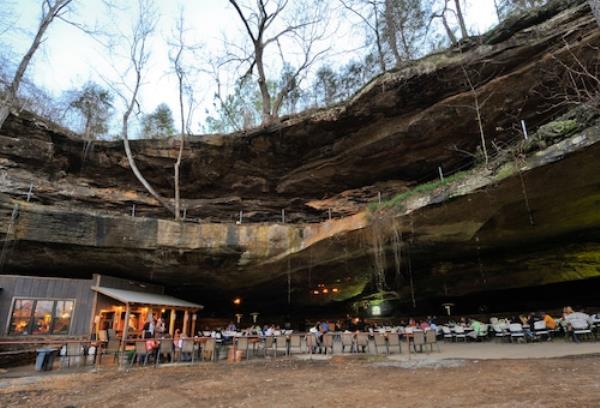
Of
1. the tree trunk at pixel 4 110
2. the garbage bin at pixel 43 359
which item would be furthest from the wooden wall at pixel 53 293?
the tree trunk at pixel 4 110

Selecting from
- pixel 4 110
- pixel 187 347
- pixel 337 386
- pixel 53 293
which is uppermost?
pixel 4 110

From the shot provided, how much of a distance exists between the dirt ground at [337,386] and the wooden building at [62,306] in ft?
15.2

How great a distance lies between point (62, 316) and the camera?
13422 mm

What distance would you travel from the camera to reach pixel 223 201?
66.2 feet

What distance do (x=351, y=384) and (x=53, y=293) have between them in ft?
40.6

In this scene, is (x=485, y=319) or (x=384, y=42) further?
(x=384, y=42)

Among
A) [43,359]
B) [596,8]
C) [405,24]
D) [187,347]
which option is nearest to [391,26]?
[405,24]

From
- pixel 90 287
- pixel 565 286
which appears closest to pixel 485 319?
pixel 565 286

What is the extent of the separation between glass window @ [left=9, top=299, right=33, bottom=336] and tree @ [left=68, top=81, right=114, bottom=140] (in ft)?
37.2

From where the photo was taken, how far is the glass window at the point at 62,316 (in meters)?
13.3

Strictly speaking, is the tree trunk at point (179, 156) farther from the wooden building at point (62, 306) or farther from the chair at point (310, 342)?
the chair at point (310, 342)

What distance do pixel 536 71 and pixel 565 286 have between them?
1069cm

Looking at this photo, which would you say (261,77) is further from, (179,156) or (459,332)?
(459,332)

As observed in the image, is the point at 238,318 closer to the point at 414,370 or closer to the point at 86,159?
the point at 86,159
